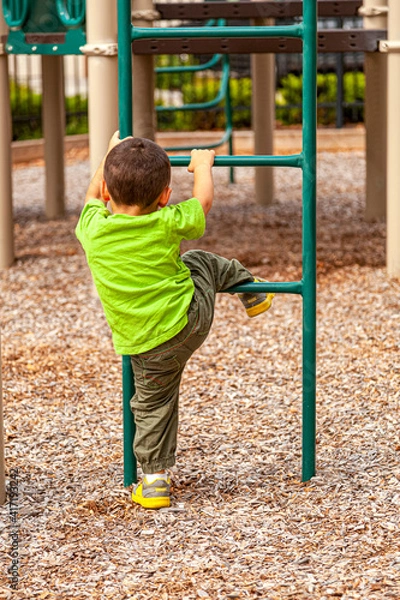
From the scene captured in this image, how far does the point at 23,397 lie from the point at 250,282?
60.8 inches

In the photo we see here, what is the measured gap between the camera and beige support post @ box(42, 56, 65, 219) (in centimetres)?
771

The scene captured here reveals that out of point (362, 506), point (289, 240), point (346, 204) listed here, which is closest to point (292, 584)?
point (362, 506)

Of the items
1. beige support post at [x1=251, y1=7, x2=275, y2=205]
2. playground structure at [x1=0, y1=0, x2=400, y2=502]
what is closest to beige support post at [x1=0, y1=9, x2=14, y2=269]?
playground structure at [x1=0, y1=0, x2=400, y2=502]

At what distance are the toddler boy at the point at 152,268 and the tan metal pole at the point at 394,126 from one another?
2.62 meters

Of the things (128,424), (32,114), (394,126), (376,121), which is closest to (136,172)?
(128,424)

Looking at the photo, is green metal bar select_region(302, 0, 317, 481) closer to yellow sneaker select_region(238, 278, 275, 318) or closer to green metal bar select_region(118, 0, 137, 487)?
yellow sneaker select_region(238, 278, 275, 318)

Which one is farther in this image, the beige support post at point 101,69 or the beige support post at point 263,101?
the beige support post at point 263,101

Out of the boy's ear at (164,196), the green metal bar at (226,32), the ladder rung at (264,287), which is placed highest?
the green metal bar at (226,32)

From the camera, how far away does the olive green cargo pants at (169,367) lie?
2943mm

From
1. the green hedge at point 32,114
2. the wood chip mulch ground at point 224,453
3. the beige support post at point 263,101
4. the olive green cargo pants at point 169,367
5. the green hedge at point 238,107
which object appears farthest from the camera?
the green hedge at point 238,107

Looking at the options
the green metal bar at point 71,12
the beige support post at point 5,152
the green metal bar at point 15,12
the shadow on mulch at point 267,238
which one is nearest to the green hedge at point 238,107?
the shadow on mulch at point 267,238

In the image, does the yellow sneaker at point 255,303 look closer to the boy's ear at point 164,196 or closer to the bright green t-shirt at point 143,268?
the bright green t-shirt at point 143,268

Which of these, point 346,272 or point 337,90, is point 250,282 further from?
point 337,90

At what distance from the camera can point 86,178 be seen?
1062cm
